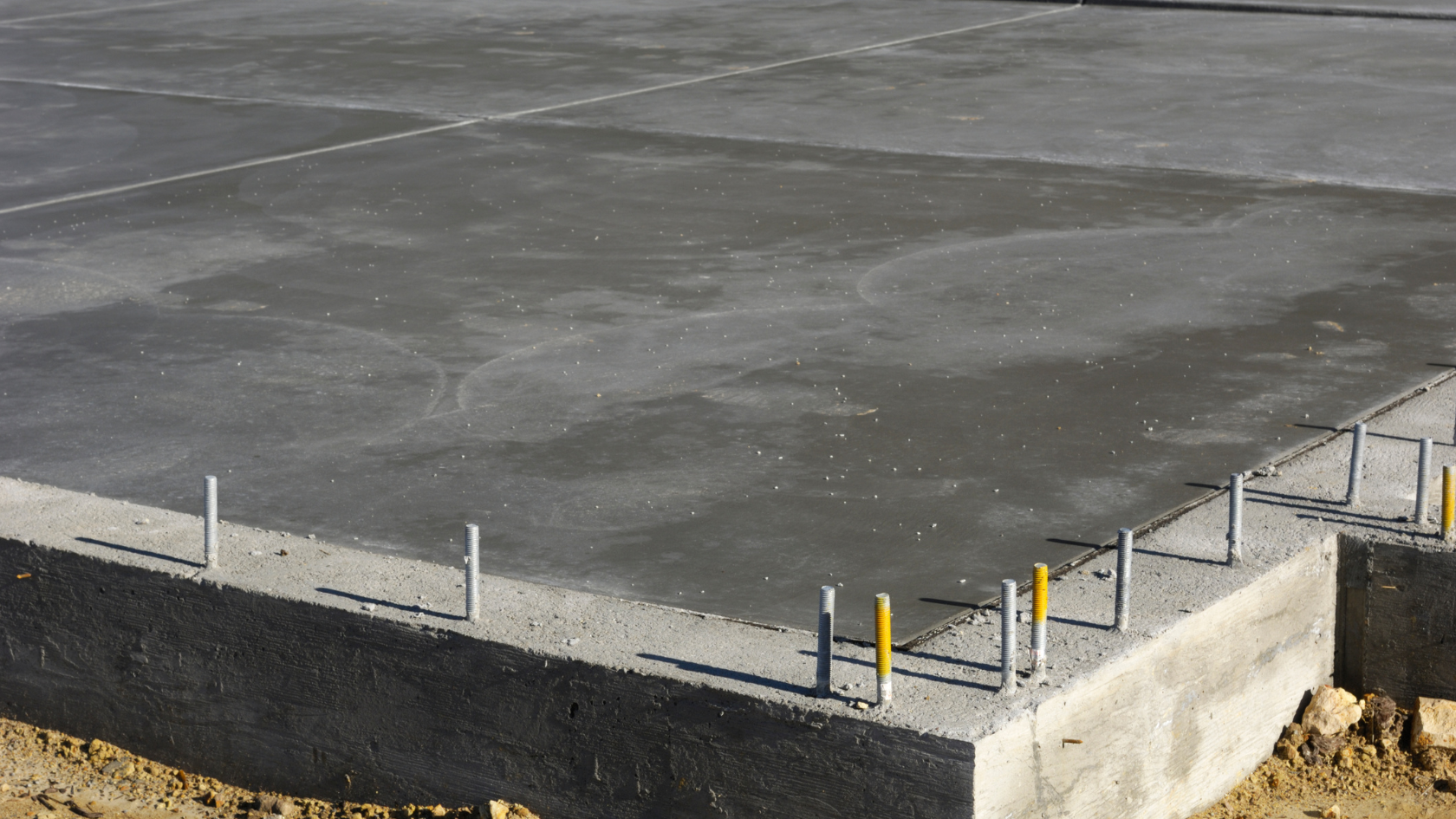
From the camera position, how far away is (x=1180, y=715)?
490 centimetres

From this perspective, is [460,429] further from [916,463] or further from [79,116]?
[79,116]

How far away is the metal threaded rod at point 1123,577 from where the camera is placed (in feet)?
15.4

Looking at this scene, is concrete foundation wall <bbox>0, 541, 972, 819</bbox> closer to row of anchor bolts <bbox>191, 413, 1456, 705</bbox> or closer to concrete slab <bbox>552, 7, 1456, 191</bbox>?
row of anchor bolts <bbox>191, 413, 1456, 705</bbox>

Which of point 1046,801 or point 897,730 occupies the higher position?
point 897,730

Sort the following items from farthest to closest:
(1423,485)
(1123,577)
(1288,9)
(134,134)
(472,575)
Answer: (1288,9) < (134,134) < (1423,485) < (472,575) < (1123,577)

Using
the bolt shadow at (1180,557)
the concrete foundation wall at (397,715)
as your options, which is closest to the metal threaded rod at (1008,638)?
the concrete foundation wall at (397,715)

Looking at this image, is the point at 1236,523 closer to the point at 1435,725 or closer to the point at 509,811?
the point at 1435,725

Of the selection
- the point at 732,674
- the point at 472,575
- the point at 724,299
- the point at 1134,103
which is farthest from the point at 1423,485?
the point at 1134,103

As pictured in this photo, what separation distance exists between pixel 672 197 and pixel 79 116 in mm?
6895

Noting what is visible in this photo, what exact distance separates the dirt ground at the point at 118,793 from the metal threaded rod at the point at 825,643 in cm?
127

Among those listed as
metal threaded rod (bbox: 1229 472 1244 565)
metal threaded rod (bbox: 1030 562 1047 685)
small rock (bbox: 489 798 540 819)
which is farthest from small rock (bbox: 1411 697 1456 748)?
small rock (bbox: 489 798 540 819)

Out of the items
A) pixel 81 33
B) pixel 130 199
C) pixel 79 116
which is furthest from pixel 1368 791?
pixel 81 33

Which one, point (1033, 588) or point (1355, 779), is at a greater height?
point (1033, 588)

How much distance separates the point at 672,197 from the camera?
444 inches
